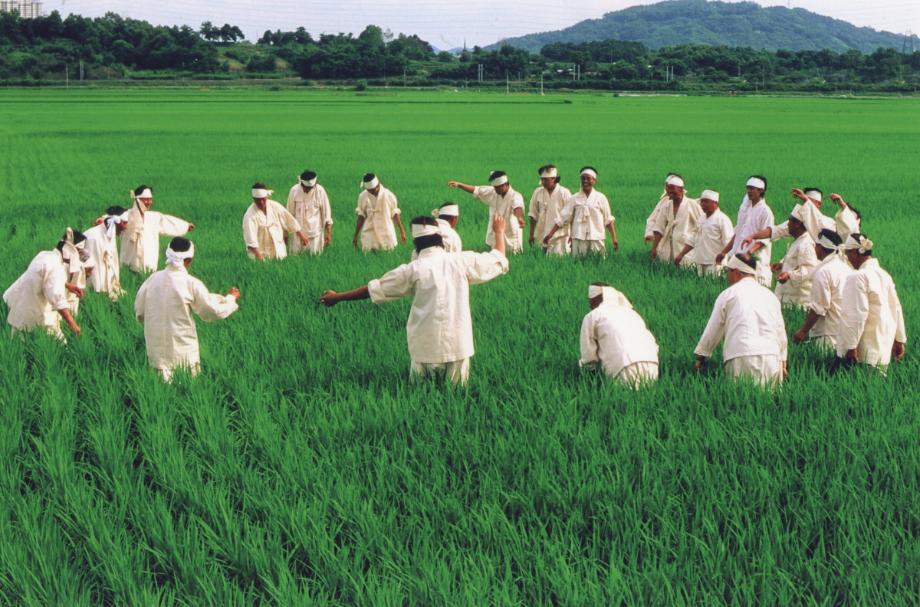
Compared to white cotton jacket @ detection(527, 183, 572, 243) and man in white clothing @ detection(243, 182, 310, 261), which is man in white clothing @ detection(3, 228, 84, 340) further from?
white cotton jacket @ detection(527, 183, 572, 243)

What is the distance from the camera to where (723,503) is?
4395mm

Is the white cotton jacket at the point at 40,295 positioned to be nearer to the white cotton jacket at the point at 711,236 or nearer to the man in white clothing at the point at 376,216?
the man in white clothing at the point at 376,216

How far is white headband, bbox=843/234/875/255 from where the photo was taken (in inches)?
243

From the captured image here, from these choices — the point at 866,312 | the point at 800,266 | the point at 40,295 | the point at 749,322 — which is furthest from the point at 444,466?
the point at 800,266

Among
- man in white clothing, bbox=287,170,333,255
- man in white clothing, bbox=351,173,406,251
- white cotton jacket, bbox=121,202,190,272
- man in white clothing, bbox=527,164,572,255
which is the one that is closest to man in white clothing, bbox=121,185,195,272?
white cotton jacket, bbox=121,202,190,272

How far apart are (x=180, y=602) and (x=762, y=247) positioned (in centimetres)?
700

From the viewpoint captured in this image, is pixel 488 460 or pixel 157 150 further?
pixel 157 150

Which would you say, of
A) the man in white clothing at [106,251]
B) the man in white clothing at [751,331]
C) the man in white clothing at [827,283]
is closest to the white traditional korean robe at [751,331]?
the man in white clothing at [751,331]

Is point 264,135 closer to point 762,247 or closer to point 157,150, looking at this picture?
point 157,150

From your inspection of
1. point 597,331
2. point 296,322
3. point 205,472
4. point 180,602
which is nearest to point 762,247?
point 597,331

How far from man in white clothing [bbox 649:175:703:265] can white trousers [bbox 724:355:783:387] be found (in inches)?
176

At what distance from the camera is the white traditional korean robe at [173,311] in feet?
20.6

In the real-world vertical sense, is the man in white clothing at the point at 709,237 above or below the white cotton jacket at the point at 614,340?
above

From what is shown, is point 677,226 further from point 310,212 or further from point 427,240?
point 427,240
